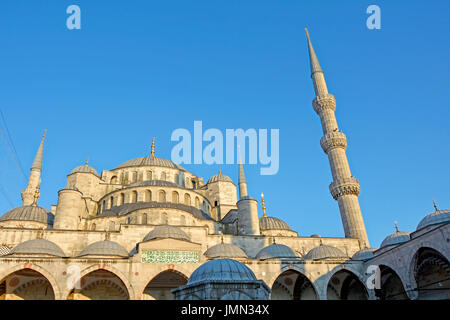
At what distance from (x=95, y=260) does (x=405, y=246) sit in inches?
553

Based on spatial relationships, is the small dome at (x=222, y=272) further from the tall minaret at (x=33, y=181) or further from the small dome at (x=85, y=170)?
the tall minaret at (x=33, y=181)

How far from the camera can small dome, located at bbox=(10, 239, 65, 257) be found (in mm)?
15773

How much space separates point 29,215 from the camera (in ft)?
71.2

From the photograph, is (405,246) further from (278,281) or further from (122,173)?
(122,173)

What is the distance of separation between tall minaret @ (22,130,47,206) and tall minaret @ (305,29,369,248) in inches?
880

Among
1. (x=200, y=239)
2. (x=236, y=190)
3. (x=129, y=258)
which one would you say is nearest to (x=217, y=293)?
(x=129, y=258)

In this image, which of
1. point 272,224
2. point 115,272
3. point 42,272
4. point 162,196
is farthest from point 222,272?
point 272,224

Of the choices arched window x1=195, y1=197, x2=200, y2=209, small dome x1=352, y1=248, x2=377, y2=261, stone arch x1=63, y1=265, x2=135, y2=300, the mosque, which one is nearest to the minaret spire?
the mosque

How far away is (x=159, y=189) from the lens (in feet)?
79.3

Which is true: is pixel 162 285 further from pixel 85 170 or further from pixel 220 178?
pixel 85 170

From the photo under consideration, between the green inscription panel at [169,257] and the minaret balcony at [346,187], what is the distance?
12407 mm

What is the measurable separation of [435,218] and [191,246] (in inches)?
471
